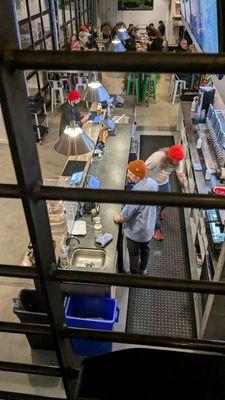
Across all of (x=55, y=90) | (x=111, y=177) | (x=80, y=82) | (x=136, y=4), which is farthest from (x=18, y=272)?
(x=136, y=4)

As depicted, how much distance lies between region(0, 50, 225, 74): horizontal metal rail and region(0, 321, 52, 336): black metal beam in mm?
870


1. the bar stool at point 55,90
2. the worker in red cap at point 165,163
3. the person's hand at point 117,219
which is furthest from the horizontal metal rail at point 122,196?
the bar stool at point 55,90

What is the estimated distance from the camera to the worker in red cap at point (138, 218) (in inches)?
146

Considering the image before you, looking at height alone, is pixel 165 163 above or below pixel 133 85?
above

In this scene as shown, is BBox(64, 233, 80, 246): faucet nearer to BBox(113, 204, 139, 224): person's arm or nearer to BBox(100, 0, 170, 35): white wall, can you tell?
BBox(113, 204, 139, 224): person's arm

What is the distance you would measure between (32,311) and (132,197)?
9.61 feet

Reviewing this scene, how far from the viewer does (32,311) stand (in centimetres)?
343

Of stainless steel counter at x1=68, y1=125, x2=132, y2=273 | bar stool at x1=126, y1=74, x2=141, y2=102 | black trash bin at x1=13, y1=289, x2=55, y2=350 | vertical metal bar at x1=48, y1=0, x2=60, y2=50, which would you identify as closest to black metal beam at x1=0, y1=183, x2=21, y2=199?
stainless steel counter at x1=68, y1=125, x2=132, y2=273

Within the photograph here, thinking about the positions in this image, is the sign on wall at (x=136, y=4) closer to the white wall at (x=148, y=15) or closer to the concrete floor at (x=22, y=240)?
the white wall at (x=148, y=15)

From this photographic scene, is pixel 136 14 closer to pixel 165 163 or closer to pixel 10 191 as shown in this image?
pixel 165 163

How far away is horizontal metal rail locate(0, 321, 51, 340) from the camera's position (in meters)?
1.19

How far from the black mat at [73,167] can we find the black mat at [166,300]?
5.01 ft

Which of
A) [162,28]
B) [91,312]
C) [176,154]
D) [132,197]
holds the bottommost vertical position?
[91,312]

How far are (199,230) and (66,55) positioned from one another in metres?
4.10
